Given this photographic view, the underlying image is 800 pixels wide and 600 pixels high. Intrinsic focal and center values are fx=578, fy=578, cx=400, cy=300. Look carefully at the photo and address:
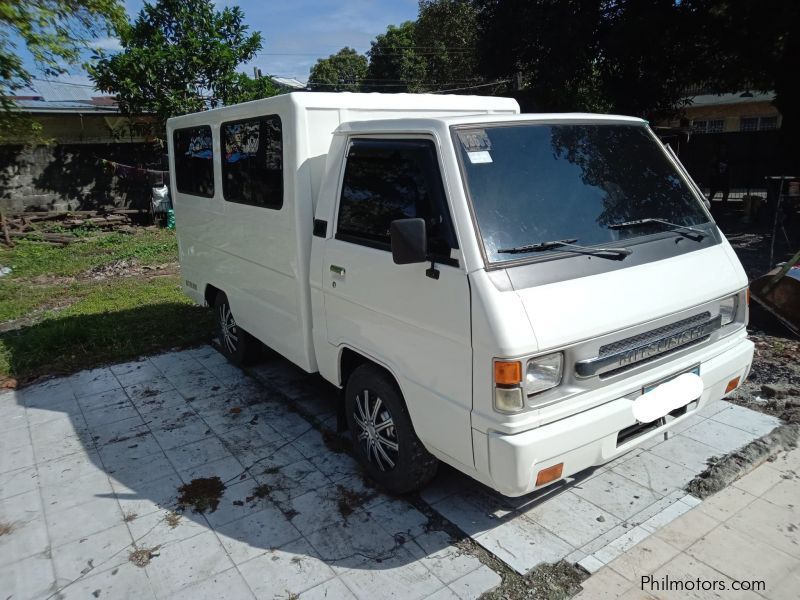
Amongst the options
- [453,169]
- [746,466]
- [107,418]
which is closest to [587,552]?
[746,466]

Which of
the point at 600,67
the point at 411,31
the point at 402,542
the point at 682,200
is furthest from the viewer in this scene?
the point at 411,31

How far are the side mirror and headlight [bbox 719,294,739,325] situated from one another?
1839 mm

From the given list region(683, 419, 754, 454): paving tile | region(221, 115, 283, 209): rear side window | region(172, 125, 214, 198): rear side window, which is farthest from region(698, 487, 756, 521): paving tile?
region(172, 125, 214, 198): rear side window

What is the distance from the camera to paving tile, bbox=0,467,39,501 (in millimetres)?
3918

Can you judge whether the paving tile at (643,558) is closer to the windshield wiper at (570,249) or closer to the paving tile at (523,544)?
the paving tile at (523,544)

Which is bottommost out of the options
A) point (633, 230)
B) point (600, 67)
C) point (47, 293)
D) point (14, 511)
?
point (14, 511)

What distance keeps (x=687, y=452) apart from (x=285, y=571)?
2.68 metres

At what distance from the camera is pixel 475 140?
306 cm

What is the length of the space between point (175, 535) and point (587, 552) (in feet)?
7.62

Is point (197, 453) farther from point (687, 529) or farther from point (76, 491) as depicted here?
point (687, 529)

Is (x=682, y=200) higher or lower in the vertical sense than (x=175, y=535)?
higher

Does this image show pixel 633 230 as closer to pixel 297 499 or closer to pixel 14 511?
pixel 297 499

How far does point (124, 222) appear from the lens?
14805 mm

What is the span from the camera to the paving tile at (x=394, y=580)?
286 centimetres
